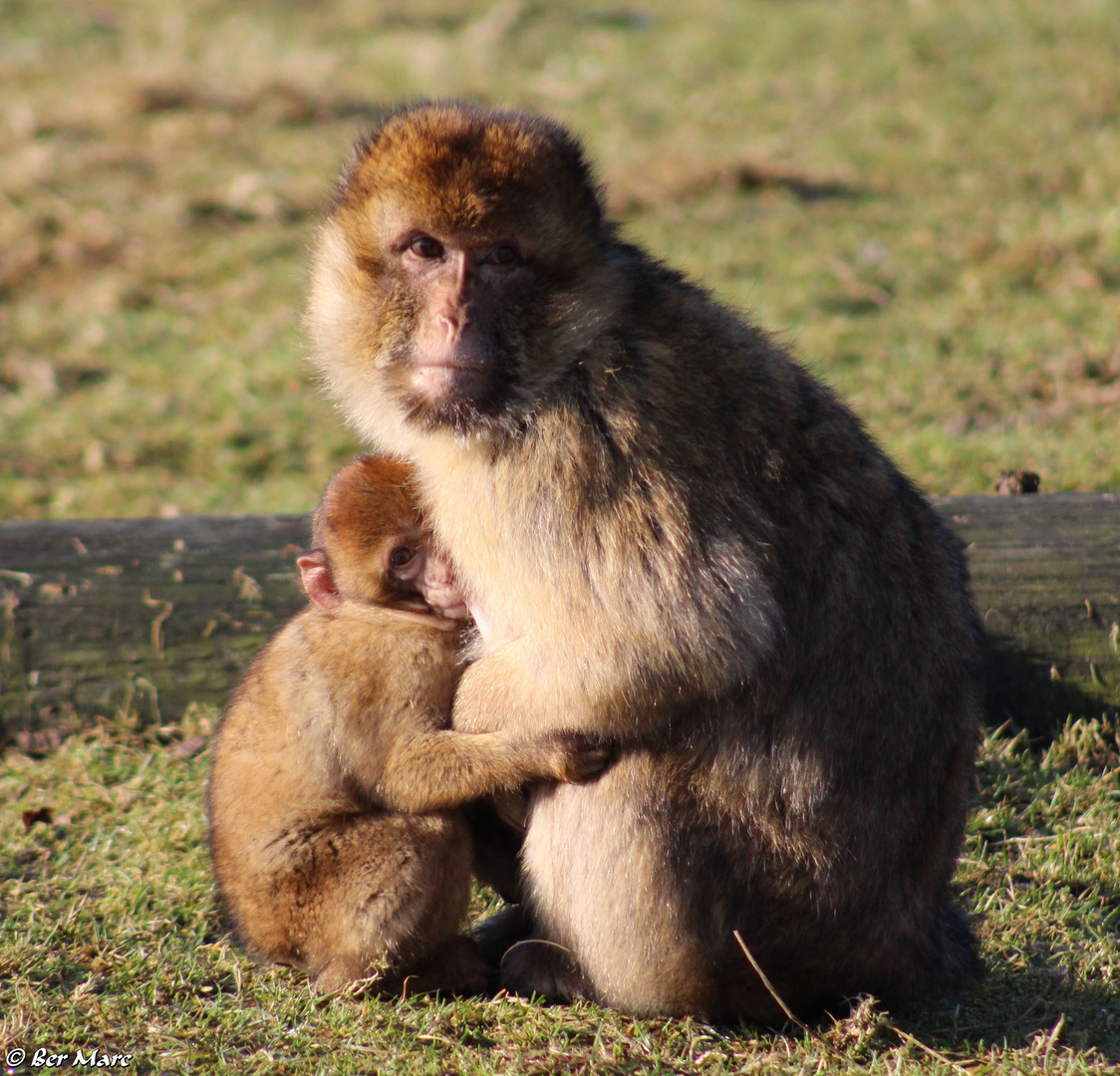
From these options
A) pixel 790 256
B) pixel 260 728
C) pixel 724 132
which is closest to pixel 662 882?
pixel 260 728

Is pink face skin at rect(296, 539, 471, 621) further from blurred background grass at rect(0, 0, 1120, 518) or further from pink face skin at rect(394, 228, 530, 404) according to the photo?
blurred background grass at rect(0, 0, 1120, 518)

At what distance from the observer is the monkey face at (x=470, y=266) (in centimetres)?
280

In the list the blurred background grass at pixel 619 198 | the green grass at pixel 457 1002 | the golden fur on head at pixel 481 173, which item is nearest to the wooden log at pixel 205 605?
the green grass at pixel 457 1002

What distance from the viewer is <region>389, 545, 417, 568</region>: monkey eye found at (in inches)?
127

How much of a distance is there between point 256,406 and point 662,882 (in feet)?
14.9

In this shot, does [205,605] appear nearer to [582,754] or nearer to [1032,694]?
[582,754]

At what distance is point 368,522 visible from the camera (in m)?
3.23

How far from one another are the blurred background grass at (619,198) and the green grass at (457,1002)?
68.1 inches

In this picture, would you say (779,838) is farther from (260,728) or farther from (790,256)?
(790,256)

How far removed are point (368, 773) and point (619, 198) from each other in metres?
6.45

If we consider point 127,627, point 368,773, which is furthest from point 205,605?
point 368,773

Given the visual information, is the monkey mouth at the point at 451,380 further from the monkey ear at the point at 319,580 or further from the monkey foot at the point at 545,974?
the monkey foot at the point at 545,974

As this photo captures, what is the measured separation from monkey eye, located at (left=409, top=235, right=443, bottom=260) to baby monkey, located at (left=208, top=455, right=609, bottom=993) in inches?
25.2

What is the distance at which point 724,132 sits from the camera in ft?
32.1
